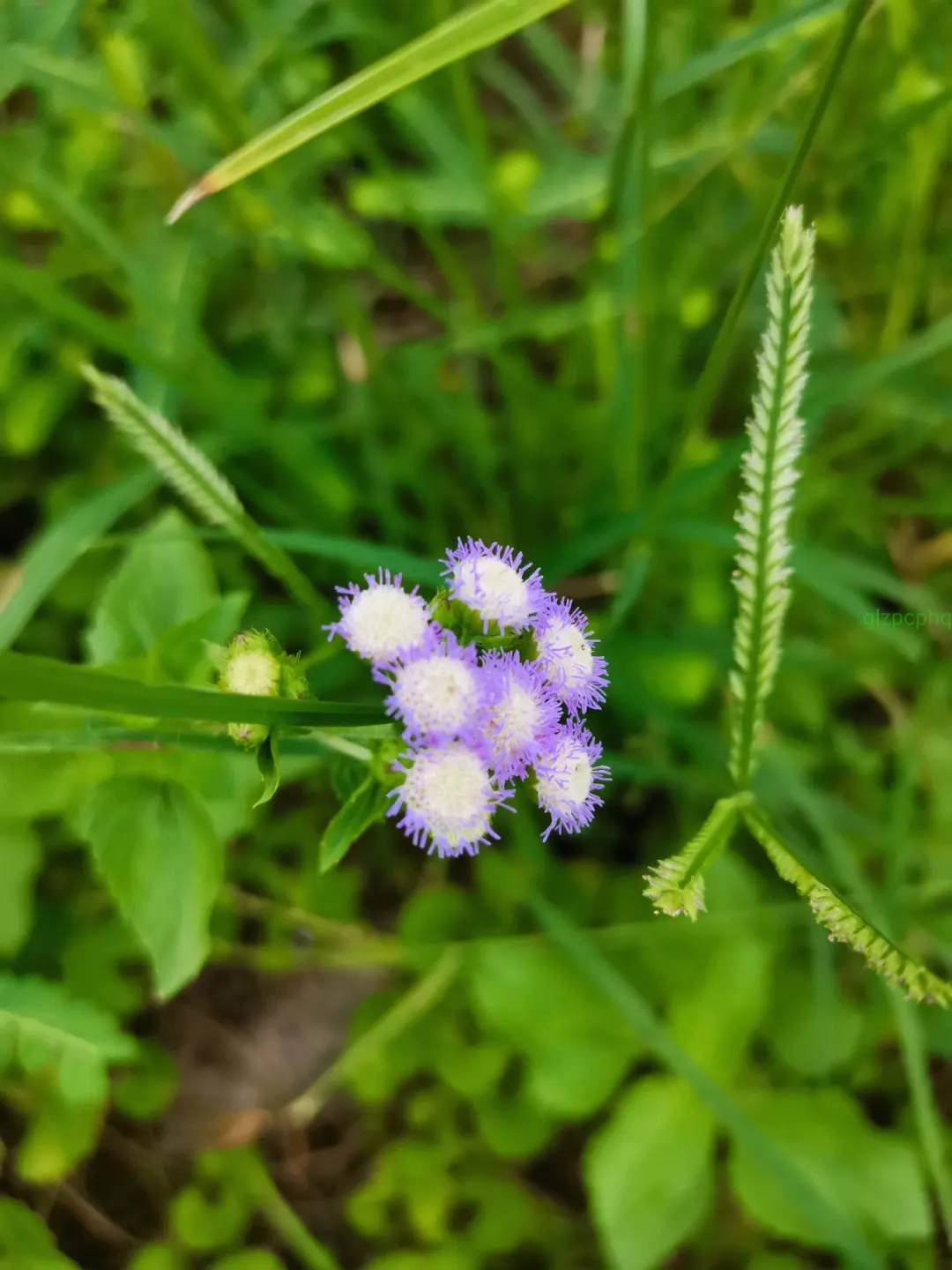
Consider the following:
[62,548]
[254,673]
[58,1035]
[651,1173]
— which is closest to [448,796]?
[254,673]

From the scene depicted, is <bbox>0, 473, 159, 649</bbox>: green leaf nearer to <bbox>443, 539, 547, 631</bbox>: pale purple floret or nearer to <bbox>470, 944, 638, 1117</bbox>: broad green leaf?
<bbox>443, 539, 547, 631</bbox>: pale purple floret

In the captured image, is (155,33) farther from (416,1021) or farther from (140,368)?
(416,1021)

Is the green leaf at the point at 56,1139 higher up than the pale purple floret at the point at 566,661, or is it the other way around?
the pale purple floret at the point at 566,661

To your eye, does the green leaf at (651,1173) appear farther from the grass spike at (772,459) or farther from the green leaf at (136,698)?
the green leaf at (136,698)

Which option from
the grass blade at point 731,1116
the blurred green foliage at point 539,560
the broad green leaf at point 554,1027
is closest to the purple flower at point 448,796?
the blurred green foliage at point 539,560

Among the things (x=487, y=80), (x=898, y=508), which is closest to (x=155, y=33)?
(x=487, y=80)

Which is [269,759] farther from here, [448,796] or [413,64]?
[413,64]
